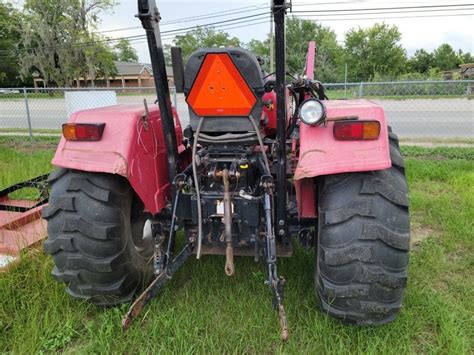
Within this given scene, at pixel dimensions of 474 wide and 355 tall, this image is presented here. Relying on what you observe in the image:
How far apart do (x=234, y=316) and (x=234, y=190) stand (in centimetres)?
84

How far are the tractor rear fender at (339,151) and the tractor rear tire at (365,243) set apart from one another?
0.44ft

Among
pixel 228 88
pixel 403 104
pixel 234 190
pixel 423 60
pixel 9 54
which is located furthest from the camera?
pixel 423 60

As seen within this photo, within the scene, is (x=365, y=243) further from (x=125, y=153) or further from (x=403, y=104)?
(x=403, y=104)

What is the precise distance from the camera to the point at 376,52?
37969 mm

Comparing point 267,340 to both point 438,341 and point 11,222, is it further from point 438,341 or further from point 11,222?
point 11,222

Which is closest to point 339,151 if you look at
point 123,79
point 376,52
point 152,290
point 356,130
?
point 356,130

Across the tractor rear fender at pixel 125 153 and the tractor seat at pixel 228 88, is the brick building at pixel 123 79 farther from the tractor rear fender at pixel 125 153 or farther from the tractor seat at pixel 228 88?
the tractor seat at pixel 228 88

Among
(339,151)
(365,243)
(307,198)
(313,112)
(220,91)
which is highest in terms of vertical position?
(220,91)

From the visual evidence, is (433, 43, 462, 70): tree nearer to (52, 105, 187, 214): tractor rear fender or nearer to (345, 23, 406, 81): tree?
(345, 23, 406, 81): tree

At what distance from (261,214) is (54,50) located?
41305 mm

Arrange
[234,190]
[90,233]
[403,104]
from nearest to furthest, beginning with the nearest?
1. [90,233]
2. [234,190]
3. [403,104]

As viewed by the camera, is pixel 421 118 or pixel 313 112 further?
pixel 421 118

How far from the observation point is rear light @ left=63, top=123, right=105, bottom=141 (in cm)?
246

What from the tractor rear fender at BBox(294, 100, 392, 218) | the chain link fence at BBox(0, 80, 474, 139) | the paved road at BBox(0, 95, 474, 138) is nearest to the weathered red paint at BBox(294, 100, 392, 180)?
the tractor rear fender at BBox(294, 100, 392, 218)
